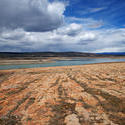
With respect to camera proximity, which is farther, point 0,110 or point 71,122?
point 0,110

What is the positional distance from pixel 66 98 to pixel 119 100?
292 cm

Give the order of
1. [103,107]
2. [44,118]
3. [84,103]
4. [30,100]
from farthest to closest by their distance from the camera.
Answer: [30,100] < [84,103] < [103,107] < [44,118]

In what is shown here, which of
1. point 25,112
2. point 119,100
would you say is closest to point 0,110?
point 25,112

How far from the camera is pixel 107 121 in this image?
4.09 m

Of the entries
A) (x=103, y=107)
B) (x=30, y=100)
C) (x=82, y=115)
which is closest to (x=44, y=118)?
(x=82, y=115)

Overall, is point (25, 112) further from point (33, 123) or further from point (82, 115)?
point (82, 115)

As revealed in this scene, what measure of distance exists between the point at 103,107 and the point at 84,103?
97 centimetres

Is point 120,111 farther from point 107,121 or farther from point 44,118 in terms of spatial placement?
point 44,118

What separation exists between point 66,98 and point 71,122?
2422 mm

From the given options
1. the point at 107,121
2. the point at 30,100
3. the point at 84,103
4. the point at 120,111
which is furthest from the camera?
the point at 30,100

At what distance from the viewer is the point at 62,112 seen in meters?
4.87

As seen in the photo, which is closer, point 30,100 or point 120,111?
point 120,111

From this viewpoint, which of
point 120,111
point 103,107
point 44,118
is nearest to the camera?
point 44,118

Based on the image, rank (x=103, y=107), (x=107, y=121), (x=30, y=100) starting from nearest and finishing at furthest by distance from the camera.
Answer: (x=107, y=121), (x=103, y=107), (x=30, y=100)
